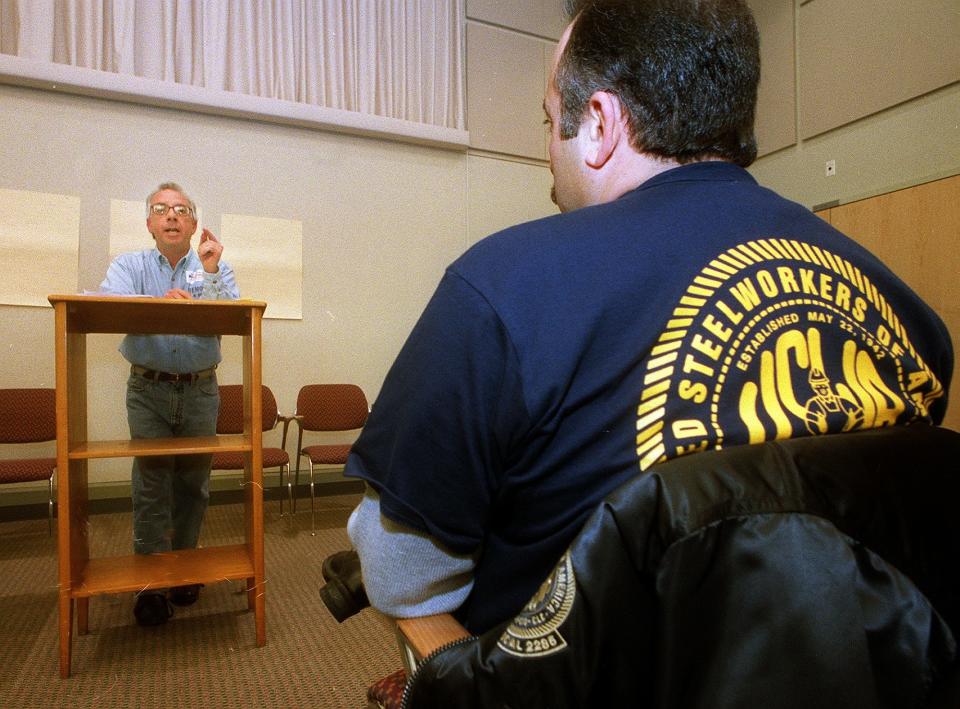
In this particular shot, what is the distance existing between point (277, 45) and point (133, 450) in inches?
138

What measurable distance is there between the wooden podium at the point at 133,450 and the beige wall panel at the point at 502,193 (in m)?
3.15

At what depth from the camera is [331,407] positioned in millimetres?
4250

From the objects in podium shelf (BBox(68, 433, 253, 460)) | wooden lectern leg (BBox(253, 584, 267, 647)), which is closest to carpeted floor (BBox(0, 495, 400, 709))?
wooden lectern leg (BBox(253, 584, 267, 647))

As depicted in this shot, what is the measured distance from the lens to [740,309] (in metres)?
0.64

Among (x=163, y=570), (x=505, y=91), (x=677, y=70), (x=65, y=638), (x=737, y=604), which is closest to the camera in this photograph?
(x=737, y=604)

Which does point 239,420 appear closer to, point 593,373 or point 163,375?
point 163,375

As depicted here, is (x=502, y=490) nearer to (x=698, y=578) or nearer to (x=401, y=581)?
(x=401, y=581)

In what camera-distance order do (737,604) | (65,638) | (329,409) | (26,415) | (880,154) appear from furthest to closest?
(329,409) → (880,154) → (26,415) → (65,638) → (737,604)

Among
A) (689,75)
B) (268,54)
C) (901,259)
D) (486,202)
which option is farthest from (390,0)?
(689,75)

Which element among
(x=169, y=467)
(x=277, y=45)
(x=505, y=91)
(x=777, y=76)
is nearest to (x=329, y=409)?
(x=169, y=467)

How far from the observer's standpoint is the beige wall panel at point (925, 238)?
3.62 meters

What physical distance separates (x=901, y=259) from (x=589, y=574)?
4.35 m

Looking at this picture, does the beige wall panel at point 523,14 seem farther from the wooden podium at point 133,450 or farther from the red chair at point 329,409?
the wooden podium at point 133,450

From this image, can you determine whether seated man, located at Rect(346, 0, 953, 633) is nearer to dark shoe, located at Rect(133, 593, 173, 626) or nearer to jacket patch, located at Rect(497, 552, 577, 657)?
jacket patch, located at Rect(497, 552, 577, 657)
